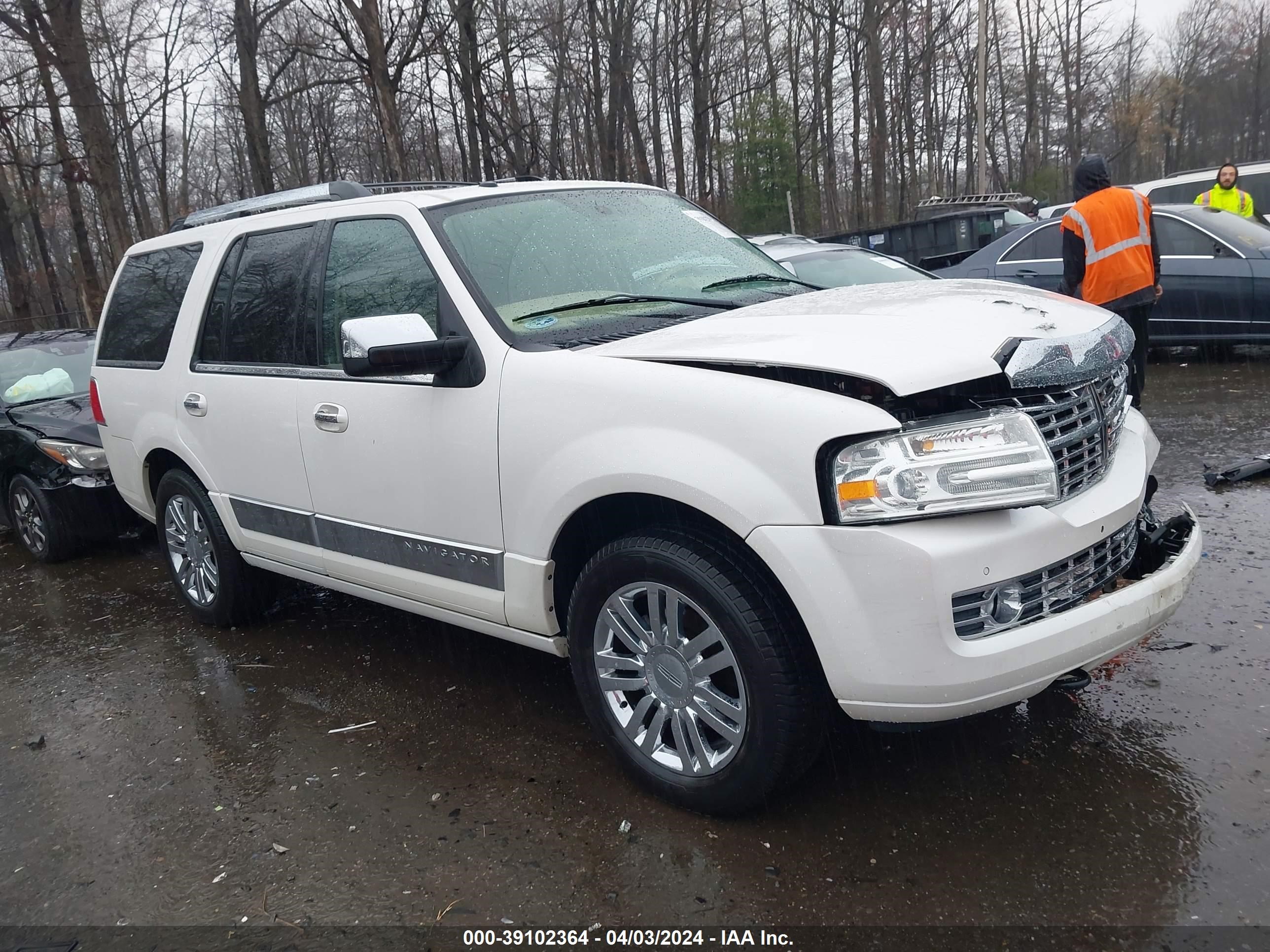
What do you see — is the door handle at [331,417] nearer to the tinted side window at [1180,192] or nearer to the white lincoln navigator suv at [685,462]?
the white lincoln navigator suv at [685,462]

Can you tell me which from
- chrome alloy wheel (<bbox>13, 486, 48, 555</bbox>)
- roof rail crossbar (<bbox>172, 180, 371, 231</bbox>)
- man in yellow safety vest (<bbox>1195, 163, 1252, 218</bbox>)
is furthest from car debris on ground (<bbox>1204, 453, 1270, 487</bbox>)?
chrome alloy wheel (<bbox>13, 486, 48, 555</bbox>)

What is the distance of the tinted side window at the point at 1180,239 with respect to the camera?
923 cm

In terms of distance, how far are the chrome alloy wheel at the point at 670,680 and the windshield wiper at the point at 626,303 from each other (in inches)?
41.8

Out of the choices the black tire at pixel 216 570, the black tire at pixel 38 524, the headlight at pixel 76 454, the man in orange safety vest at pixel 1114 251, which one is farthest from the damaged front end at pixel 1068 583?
the black tire at pixel 38 524

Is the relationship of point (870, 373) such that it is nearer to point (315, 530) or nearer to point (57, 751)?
point (315, 530)

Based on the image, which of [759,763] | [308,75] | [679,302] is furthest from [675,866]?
[308,75]

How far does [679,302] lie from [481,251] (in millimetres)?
751

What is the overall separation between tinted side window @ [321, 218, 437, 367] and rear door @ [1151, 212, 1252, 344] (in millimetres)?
7615

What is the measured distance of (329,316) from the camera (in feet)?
13.4

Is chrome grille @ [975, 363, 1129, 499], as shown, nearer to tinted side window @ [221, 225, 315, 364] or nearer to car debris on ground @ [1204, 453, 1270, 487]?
tinted side window @ [221, 225, 315, 364]

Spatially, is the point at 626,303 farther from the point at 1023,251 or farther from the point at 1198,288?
the point at 1023,251

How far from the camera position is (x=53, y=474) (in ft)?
22.5

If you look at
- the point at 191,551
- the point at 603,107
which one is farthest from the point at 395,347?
the point at 603,107

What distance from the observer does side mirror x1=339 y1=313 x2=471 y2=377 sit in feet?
10.5
